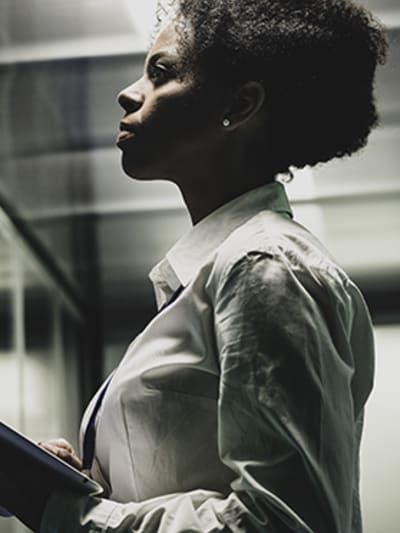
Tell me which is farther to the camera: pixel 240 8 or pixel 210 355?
pixel 240 8

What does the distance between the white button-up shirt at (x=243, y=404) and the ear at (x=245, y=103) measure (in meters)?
0.15

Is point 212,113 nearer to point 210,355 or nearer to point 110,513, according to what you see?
point 210,355

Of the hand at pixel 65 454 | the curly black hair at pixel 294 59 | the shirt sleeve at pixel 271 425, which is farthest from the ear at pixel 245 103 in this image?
the hand at pixel 65 454

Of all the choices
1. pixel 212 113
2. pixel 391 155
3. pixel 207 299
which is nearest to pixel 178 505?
pixel 207 299

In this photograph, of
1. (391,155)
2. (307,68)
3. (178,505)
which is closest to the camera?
(178,505)

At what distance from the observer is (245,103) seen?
1591mm

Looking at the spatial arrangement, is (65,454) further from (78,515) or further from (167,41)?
(167,41)

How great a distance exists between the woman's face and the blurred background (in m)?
3.48

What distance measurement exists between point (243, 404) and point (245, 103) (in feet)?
1.52

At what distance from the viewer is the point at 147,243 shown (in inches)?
301

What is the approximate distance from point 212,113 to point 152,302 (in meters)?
6.83

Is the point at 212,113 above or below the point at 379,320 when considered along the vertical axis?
above

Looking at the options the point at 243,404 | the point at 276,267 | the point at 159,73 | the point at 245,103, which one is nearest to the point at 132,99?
the point at 159,73

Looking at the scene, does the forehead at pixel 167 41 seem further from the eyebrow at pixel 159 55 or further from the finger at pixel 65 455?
the finger at pixel 65 455
